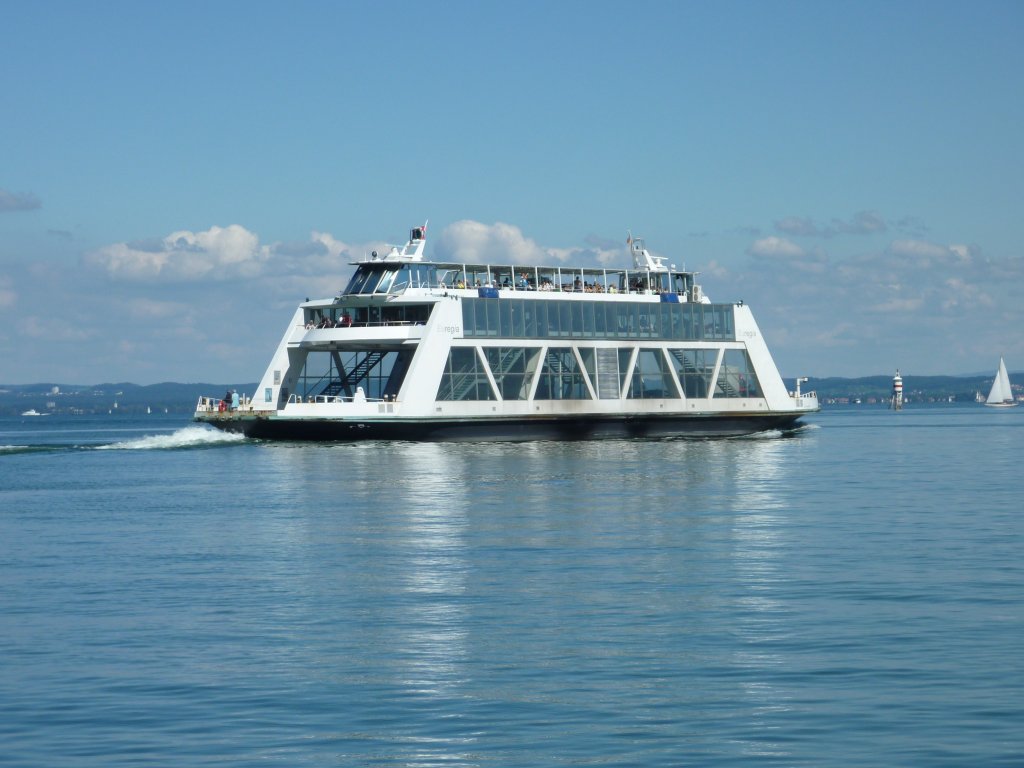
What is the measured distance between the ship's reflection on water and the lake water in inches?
2.7

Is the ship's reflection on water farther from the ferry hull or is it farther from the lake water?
the ferry hull

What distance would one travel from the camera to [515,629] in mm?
20812

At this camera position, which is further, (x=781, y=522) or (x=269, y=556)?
(x=781, y=522)

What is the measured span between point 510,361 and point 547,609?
174 feet

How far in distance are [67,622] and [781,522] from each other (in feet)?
60.7

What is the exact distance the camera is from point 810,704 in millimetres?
16219

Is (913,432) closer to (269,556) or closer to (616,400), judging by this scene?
(616,400)

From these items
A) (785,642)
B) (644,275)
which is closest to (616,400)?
(644,275)

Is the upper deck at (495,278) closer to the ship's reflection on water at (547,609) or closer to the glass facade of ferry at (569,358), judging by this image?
the glass facade of ferry at (569,358)

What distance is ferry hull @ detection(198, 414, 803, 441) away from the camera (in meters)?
67.9

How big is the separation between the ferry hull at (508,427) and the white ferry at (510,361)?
9 centimetres

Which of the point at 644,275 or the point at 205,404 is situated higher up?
the point at 644,275

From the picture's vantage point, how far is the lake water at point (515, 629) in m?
15.1

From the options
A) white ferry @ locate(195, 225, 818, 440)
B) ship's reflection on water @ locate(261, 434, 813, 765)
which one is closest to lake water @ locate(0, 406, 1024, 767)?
ship's reflection on water @ locate(261, 434, 813, 765)
